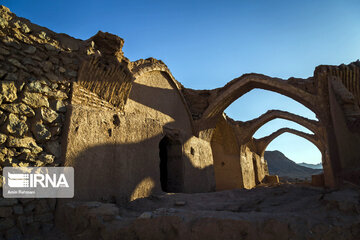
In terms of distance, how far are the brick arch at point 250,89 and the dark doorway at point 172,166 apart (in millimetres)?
2103

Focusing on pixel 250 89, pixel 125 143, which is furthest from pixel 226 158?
pixel 125 143

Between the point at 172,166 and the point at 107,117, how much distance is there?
320 centimetres

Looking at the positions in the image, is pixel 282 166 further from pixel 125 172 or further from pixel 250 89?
pixel 125 172

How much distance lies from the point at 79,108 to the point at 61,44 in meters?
1.27

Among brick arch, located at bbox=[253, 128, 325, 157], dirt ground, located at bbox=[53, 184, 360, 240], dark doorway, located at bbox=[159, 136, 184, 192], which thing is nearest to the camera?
dirt ground, located at bbox=[53, 184, 360, 240]

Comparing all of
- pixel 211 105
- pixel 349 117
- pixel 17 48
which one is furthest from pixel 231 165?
pixel 17 48

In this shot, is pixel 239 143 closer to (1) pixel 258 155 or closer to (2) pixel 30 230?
(1) pixel 258 155

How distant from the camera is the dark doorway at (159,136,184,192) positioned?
7.04 meters

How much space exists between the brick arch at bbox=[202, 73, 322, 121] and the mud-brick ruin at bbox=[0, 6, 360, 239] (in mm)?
38

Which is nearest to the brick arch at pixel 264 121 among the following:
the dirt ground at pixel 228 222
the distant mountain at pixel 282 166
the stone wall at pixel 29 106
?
the dirt ground at pixel 228 222

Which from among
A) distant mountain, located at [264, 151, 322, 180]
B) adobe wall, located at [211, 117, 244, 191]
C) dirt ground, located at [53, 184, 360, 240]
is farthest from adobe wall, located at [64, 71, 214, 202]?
distant mountain, located at [264, 151, 322, 180]

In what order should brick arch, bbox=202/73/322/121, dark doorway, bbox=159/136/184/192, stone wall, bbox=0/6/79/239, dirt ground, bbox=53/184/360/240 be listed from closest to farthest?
1. dirt ground, bbox=53/184/360/240
2. stone wall, bbox=0/6/79/239
3. dark doorway, bbox=159/136/184/192
4. brick arch, bbox=202/73/322/121

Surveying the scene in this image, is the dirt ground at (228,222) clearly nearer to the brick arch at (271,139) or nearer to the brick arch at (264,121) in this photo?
the brick arch at (264,121)

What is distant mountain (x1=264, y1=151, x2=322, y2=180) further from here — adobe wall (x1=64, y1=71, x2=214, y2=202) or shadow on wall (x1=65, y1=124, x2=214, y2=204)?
adobe wall (x1=64, y1=71, x2=214, y2=202)
